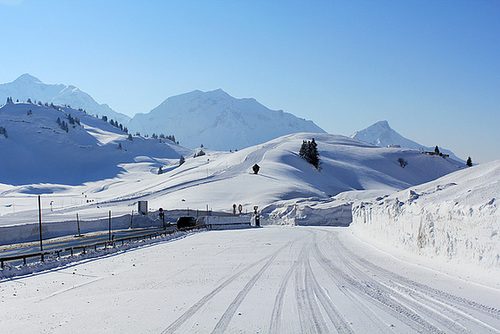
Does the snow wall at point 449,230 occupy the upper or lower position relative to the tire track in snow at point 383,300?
upper

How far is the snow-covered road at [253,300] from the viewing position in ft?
24.6

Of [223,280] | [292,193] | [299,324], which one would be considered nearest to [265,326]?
[299,324]

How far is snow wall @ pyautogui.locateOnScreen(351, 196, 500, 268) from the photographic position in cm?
1013

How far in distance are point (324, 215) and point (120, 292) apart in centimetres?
4688

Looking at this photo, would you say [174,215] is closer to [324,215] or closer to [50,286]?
[324,215]

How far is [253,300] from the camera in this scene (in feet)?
30.9

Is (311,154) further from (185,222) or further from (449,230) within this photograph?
(449,230)

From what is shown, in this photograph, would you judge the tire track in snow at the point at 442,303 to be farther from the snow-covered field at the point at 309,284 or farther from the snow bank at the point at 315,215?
the snow bank at the point at 315,215

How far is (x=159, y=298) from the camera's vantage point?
33.0 feet

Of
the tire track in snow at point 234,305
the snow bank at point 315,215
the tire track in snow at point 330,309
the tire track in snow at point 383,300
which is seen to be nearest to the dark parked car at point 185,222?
the snow bank at point 315,215

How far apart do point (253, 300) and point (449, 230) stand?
19.9 feet

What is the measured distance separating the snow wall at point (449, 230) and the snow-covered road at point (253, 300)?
2.61 ft

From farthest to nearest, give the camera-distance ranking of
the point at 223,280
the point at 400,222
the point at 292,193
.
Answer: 1. the point at 292,193
2. the point at 400,222
3. the point at 223,280

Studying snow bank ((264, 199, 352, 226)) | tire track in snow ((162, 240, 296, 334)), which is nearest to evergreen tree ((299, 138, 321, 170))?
snow bank ((264, 199, 352, 226))
